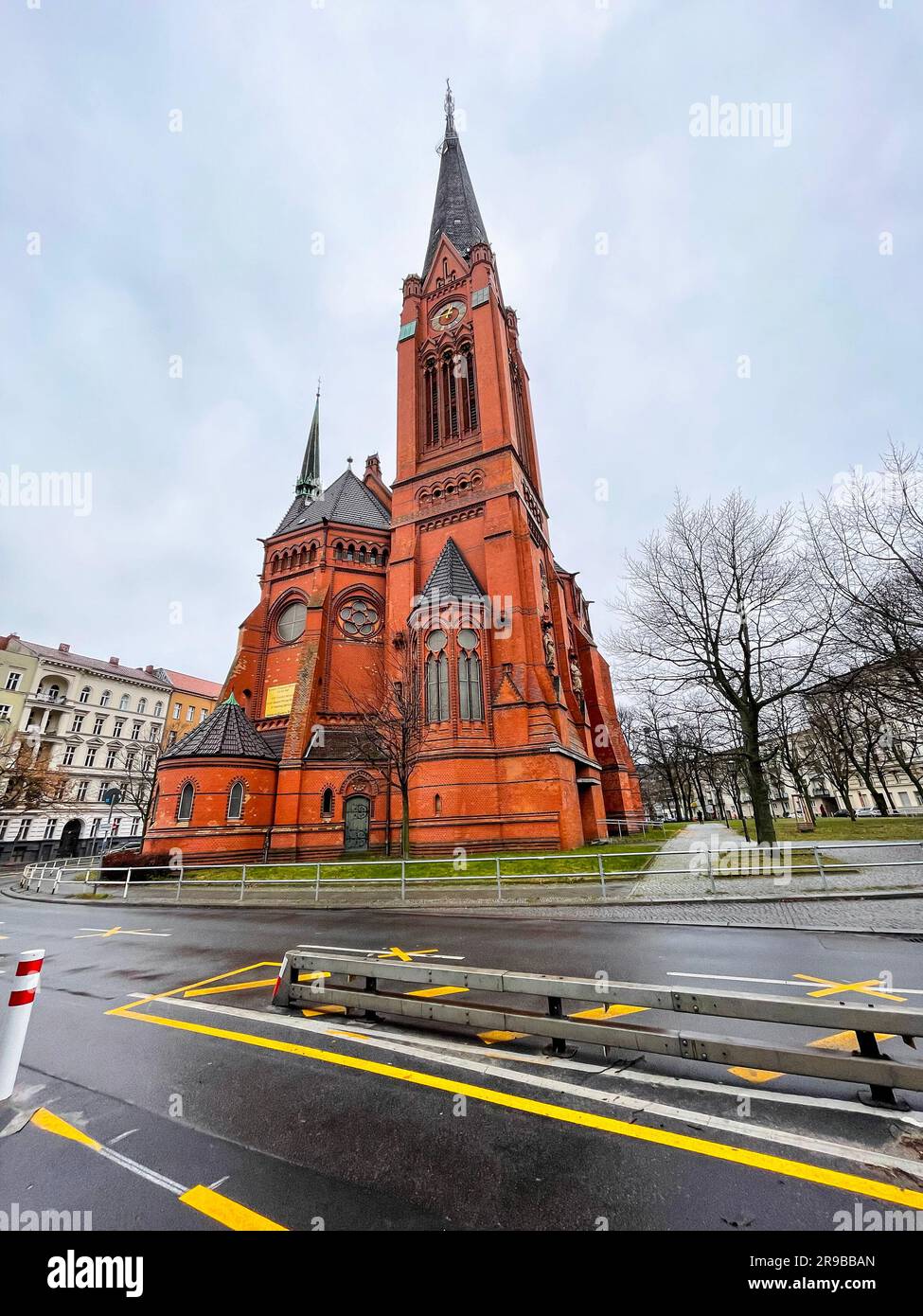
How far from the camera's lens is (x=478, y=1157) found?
271 cm

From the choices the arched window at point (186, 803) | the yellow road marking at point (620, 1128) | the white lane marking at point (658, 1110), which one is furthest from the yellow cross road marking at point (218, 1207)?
the arched window at point (186, 803)

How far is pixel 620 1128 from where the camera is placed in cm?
294

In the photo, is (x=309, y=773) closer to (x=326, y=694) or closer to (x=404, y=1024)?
(x=326, y=694)

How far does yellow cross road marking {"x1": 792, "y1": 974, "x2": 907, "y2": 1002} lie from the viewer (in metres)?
4.97

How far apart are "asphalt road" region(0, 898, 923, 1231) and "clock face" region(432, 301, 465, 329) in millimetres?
35530

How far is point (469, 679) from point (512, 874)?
8.70 metres

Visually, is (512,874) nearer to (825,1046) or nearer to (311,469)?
(825,1046)

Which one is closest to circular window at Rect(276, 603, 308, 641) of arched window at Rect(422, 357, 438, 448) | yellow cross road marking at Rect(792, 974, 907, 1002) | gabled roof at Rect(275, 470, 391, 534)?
gabled roof at Rect(275, 470, 391, 534)

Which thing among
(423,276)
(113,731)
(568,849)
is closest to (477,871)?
(568,849)

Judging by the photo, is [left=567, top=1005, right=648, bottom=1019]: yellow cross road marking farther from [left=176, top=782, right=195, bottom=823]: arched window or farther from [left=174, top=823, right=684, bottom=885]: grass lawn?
[left=176, top=782, right=195, bottom=823]: arched window

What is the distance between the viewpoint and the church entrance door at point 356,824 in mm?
22636

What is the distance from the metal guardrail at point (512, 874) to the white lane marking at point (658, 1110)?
21.8 feet

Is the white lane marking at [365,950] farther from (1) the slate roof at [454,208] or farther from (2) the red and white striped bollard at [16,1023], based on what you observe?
(1) the slate roof at [454,208]

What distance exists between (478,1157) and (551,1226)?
0.63 meters
